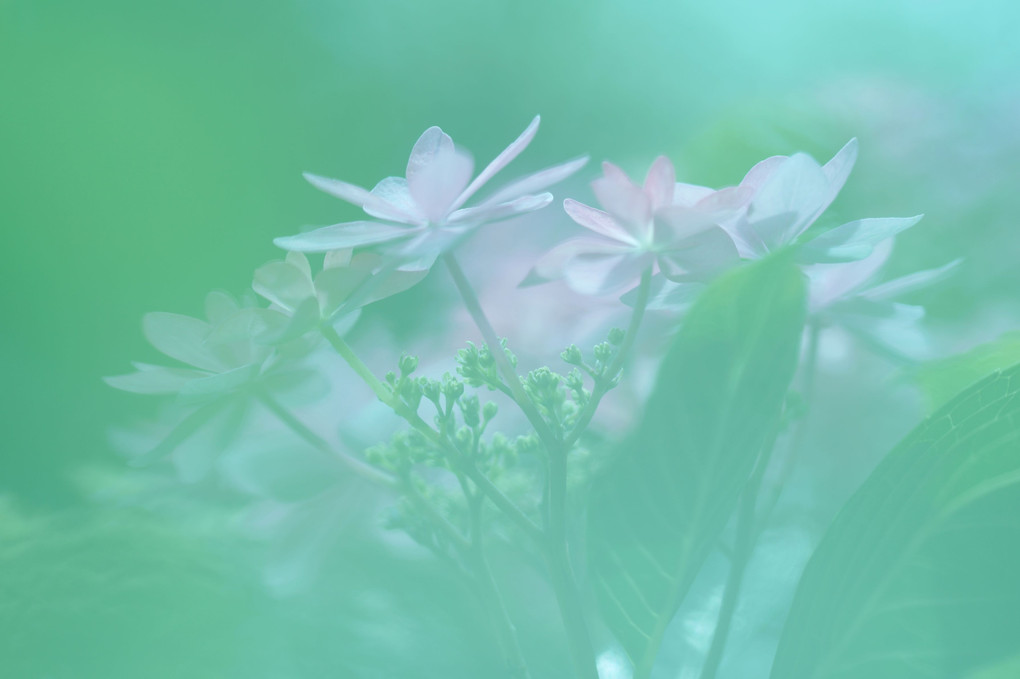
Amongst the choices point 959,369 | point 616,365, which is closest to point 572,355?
point 616,365

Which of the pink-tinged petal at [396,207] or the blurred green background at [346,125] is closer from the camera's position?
the pink-tinged petal at [396,207]

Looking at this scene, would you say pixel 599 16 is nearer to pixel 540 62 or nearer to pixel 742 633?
pixel 540 62

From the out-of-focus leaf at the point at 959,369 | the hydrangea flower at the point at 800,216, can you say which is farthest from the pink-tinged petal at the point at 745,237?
the out-of-focus leaf at the point at 959,369

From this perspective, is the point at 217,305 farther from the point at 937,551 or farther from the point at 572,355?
the point at 937,551

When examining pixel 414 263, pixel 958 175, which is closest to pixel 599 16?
pixel 958 175

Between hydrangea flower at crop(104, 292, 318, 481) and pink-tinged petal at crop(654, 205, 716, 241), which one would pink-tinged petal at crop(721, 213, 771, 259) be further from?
hydrangea flower at crop(104, 292, 318, 481)

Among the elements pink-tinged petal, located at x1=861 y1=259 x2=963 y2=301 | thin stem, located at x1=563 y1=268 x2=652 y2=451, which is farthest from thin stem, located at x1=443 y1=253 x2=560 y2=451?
pink-tinged petal, located at x1=861 y1=259 x2=963 y2=301

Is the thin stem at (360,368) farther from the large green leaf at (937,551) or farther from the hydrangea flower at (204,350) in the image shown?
the large green leaf at (937,551)
